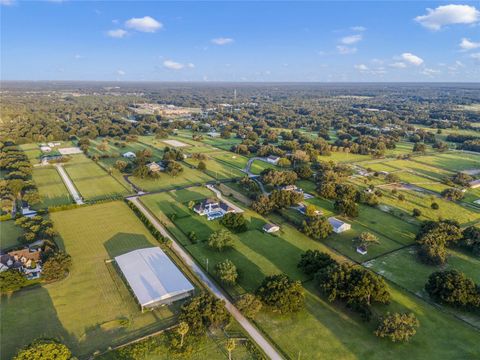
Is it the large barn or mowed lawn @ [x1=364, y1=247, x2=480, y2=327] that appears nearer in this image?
the large barn

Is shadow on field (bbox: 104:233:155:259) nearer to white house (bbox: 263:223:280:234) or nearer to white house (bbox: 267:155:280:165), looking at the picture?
white house (bbox: 263:223:280:234)

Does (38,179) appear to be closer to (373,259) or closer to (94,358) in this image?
(94,358)

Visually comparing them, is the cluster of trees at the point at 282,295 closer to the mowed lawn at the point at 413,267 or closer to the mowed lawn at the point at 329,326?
the mowed lawn at the point at 329,326

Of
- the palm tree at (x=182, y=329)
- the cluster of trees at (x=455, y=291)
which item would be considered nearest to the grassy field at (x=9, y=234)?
the palm tree at (x=182, y=329)

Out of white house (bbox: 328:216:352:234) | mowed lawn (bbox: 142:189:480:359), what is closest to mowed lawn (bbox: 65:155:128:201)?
mowed lawn (bbox: 142:189:480:359)

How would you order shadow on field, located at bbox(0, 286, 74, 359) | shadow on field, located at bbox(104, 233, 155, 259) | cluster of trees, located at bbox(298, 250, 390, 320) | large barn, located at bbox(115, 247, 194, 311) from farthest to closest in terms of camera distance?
1. shadow on field, located at bbox(104, 233, 155, 259)
2. large barn, located at bbox(115, 247, 194, 311)
3. cluster of trees, located at bbox(298, 250, 390, 320)
4. shadow on field, located at bbox(0, 286, 74, 359)

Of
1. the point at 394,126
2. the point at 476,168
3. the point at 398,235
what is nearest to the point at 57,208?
the point at 398,235
